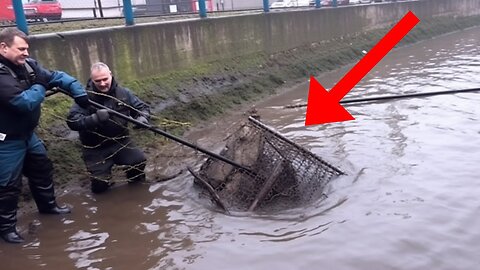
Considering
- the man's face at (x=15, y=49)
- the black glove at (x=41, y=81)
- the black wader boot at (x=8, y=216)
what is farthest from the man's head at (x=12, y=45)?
the black wader boot at (x=8, y=216)

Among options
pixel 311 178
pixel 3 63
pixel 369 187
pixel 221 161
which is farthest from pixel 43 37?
pixel 369 187

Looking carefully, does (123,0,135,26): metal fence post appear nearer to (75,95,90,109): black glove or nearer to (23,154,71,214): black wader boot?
(75,95,90,109): black glove

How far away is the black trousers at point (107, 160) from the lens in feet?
18.5

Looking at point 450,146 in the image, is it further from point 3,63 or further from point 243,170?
point 3,63

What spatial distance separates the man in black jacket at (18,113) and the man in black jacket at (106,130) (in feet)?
1.37

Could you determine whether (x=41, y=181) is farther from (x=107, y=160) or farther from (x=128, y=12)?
(x=128, y=12)

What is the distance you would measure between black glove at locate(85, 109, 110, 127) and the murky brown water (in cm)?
98

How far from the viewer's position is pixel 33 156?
15.9ft

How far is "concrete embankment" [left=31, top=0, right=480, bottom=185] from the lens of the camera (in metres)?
7.07

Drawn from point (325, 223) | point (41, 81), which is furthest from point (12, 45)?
point (325, 223)

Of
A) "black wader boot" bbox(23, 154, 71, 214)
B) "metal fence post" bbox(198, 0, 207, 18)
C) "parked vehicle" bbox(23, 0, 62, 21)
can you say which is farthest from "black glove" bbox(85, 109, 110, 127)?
"parked vehicle" bbox(23, 0, 62, 21)

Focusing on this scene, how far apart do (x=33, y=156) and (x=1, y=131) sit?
49 centimetres

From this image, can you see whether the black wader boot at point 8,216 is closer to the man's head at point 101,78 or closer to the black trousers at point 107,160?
the black trousers at point 107,160

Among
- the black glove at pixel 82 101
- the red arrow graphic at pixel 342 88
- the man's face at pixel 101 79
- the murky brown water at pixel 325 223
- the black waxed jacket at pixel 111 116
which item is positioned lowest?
the murky brown water at pixel 325 223
